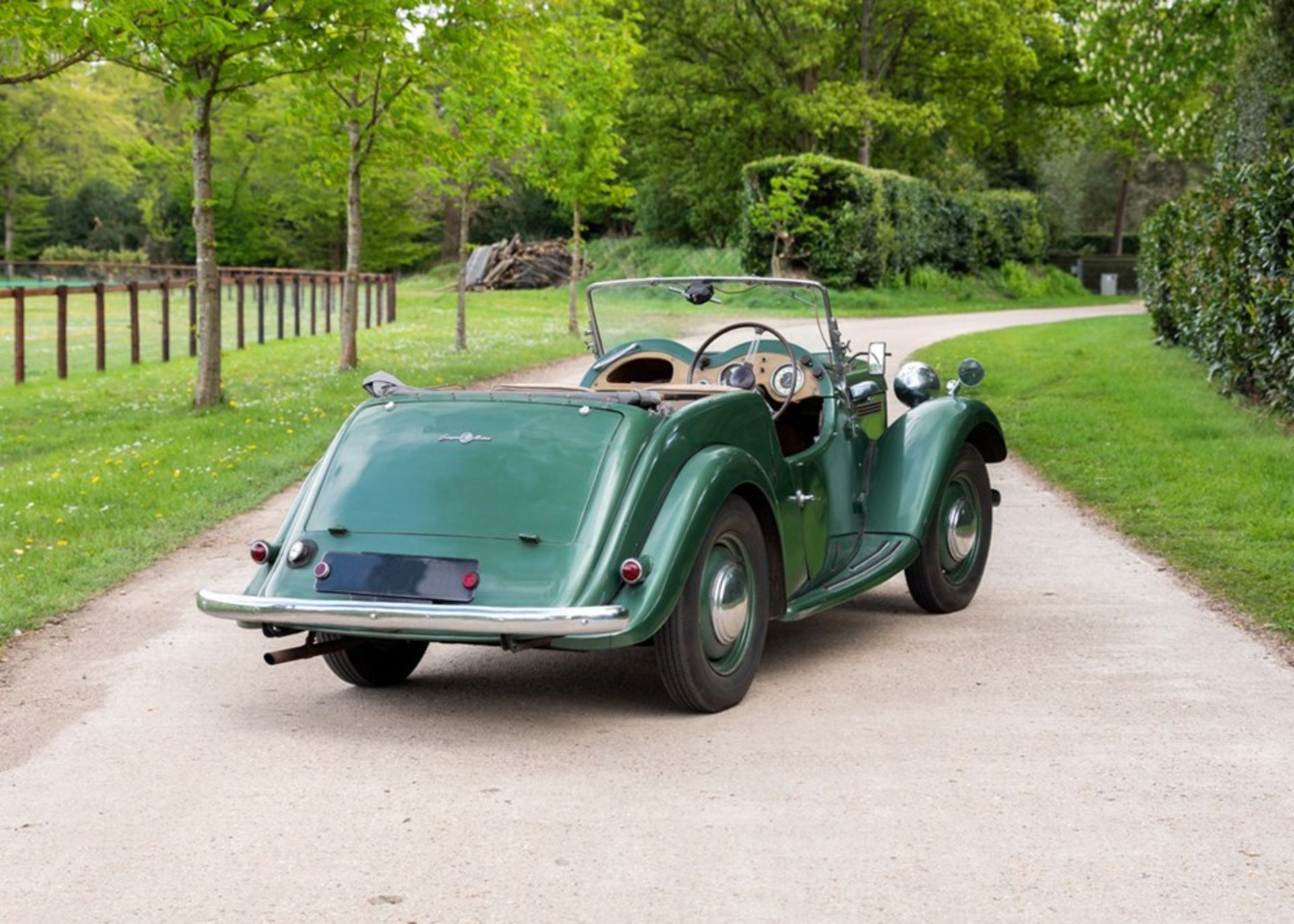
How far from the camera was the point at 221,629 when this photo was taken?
7.09 m

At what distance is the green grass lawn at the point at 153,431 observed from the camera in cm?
888

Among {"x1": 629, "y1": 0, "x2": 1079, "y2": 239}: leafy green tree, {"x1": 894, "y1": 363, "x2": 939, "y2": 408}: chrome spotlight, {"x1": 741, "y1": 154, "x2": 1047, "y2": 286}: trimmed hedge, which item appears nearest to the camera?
{"x1": 894, "y1": 363, "x2": 939, "y2": 408}: chrome spotlight

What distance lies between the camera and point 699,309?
7.32m

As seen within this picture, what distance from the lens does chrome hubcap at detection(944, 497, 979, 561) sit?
723 centimetres

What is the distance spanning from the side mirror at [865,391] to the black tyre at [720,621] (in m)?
1.41

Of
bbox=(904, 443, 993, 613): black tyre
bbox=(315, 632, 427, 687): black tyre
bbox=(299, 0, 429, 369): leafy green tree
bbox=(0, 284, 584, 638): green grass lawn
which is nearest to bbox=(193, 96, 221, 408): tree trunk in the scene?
bbox=(0, 284, 584, 638): green grass lawn

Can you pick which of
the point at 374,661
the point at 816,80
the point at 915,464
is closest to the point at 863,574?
the point at 915,464

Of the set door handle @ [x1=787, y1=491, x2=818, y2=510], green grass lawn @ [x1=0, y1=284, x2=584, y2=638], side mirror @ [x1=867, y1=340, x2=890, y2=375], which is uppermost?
side mirror @ [x1=867, y1=340, x2=890, y2=375]

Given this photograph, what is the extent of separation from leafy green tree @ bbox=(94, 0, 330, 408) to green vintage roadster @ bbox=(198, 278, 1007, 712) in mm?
7152

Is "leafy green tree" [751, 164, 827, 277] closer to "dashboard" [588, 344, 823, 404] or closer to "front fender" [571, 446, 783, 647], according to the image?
"dashboard" [588, 344, 823, 404]

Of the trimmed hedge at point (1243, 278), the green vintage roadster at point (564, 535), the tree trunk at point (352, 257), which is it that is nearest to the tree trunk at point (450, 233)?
the tree trunk at point (352, 257)

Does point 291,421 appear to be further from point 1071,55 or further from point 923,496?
point 1071,55

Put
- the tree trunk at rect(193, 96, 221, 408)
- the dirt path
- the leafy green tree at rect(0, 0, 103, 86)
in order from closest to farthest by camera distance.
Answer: the dirt path, the leafy green tree at rect(0, 0, 103, 86), the tree trunk at rect(193, 96, 221, 408)

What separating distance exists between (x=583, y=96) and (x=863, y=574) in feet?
69.2
